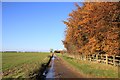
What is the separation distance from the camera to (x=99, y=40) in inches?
1030

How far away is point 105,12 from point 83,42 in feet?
45.4

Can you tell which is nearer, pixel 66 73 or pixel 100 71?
pixel 100 71

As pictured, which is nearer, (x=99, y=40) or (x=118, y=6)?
(x=118, y=6)

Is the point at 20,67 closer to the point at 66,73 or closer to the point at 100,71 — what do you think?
the point at 66,73

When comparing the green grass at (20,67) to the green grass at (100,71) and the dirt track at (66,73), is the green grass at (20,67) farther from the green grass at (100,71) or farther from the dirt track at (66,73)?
the green grass at (100,71)

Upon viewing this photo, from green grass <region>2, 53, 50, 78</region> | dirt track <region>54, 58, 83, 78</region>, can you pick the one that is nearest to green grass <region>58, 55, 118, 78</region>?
dirt track <region>54, 58, 83, 78</region>

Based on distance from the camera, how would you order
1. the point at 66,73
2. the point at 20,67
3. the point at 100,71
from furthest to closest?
the point at 20,67, the point at 66,73, the point at 100,71

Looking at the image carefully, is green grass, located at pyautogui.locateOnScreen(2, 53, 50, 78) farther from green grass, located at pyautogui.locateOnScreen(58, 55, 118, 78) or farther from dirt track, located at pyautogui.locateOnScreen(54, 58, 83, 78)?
green grass, located at pyautogui.locateOnScreen(58, 55, 118, 78)

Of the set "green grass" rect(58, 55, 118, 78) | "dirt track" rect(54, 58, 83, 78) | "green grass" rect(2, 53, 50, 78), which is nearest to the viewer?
"green grass" rect(2, 53, 50, 78)

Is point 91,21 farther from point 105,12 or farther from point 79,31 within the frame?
point 79,31

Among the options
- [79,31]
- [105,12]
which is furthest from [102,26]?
[79,31]

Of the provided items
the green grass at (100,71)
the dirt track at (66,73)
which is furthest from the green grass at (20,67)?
the green grass at (100,71)

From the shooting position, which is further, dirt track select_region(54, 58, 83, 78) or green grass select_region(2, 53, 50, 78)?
dirt track select_region(54, 58, 83, 78)

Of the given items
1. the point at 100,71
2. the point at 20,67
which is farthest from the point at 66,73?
the point at 20,67
